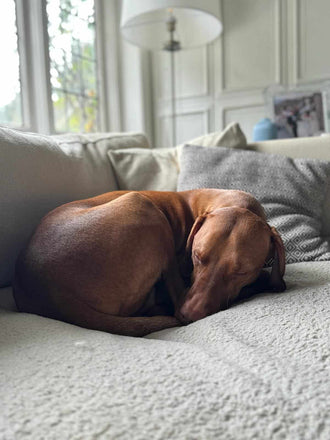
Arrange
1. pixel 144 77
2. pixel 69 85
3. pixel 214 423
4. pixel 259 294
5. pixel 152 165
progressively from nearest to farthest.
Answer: pixel 214 423
pixel 259 294
pixel 152 165
pixel 69 85
pixel 144 77

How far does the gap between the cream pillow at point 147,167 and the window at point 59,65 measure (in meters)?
1.23

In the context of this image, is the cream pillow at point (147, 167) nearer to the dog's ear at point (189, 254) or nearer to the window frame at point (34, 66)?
the dog's ear at point (189, 254)

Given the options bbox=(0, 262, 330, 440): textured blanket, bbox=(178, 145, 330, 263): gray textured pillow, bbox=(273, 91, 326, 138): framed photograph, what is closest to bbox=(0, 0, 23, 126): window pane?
bbox=(178, 145, 330, 263): gray textured pillow

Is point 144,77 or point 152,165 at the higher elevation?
point 144,77

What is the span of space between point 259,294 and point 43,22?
8.14 ft

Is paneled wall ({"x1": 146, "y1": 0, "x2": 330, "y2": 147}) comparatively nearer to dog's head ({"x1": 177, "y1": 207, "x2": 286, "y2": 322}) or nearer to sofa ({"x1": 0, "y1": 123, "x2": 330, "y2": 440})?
dog's head ({"x1": 177, "y1": 207, "x2": 286, "y2": 322})

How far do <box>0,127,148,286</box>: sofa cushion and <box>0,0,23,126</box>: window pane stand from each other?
1.33 meters

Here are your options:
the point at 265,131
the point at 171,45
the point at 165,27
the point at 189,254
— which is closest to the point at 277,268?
the point at 189,254

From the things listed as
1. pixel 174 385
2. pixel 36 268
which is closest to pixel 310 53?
pixel 36 268

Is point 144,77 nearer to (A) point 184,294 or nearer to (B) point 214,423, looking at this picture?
(A) point 184,294

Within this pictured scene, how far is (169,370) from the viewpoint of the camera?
0.57 meters

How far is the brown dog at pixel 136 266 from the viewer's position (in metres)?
0.83

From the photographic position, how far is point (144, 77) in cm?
371

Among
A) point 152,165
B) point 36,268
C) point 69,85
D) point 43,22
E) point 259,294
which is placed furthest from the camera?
point 69,85
